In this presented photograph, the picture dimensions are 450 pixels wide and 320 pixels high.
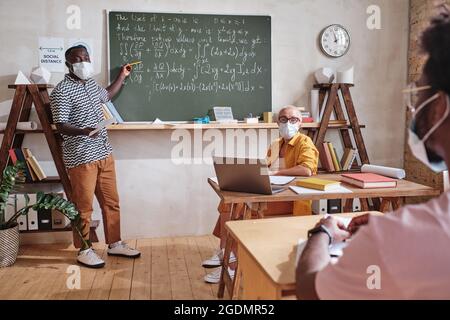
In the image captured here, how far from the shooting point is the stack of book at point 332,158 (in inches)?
155

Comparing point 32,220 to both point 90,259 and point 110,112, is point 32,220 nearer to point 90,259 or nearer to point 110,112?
point 90,259

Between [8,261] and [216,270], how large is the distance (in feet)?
5.11

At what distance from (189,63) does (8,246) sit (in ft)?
6.76

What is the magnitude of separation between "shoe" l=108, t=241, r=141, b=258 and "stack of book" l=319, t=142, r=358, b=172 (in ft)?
5.95

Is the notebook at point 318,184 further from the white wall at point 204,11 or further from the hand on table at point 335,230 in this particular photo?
the white wall at point 204,11

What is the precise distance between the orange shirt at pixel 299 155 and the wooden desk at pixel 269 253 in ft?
3.64

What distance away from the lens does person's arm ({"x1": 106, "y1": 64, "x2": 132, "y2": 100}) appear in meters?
3.62

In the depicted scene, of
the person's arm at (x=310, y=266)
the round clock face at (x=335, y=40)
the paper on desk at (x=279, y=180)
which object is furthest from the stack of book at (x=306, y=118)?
the person's arm at (x=310, y=266)

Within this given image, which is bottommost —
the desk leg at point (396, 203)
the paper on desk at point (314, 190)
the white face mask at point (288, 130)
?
the desk leg at point (396, 203)

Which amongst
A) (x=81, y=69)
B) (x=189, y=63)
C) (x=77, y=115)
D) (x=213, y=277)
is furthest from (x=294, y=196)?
(x=189, y=63)

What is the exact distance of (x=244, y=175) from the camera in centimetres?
221

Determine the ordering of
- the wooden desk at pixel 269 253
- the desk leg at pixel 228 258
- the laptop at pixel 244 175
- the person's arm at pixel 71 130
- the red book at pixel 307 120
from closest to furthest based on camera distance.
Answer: the wooden desk at pixel 269 253
the laptop at pixel 244 175
the desk leg at pixel 228 258
the person's arm at pixel 71 130
the red book at pixel 307 120

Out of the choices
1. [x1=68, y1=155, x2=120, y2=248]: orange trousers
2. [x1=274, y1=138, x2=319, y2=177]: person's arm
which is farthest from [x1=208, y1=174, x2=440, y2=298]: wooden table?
[x1=68, y1=155, x2=120, y2=248]: orange trousers

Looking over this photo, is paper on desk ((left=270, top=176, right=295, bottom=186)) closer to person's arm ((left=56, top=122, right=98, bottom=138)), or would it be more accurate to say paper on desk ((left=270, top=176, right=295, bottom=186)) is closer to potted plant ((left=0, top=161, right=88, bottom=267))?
person's arm ((left=56, top=122, right=98, bottom=138))
